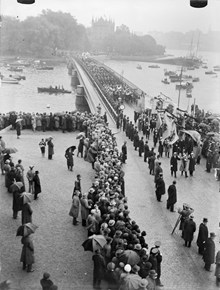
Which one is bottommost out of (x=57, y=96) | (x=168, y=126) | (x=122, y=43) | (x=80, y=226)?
(x=57, y=96)

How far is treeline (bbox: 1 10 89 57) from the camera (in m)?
81.2

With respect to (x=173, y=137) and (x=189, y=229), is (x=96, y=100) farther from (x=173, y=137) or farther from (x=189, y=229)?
(x=189, y=229)

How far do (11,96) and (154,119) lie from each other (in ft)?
97.4

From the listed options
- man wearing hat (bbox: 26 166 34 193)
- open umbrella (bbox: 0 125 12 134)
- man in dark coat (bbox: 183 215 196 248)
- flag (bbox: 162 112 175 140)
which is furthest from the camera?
open umbrella (bbox: 0 125 12 134)

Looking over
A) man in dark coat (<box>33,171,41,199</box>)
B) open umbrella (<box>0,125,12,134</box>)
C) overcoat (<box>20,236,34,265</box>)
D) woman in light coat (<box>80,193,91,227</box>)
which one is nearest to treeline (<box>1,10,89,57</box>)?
open umbrella (<box>0,125,12,134</box>)

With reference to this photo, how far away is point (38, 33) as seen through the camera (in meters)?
81.9

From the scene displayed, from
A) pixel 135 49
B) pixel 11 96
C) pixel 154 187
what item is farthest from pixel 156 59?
pixel 154 187

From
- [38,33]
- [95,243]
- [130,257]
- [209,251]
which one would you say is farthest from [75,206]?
[38,33]

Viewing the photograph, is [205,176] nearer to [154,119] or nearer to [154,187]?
[154,187]

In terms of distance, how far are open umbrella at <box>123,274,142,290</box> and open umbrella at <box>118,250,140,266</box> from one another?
1.70ft

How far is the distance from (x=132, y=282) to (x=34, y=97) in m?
42.9

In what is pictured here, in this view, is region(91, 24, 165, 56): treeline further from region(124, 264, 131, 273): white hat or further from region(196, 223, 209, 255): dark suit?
region(124, 264, 131, 273): white hat

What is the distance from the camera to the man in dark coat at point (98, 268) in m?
7.61

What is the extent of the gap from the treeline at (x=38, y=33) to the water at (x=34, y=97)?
14.9 meters
